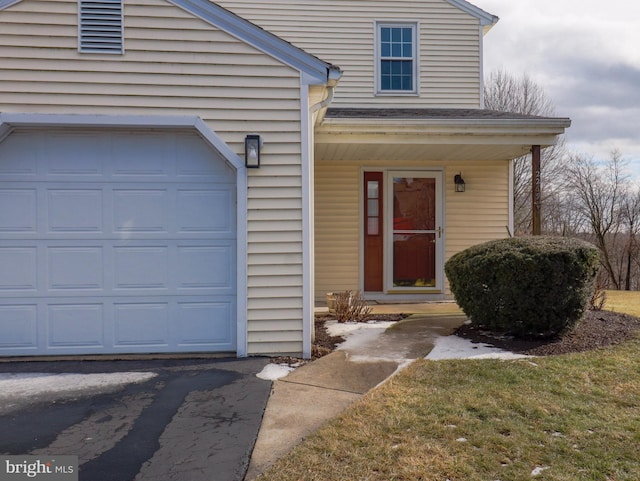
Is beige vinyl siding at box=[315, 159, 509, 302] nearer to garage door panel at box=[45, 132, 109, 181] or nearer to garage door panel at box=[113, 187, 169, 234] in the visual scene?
garage door panel at box=[113, 187, 169, 234]

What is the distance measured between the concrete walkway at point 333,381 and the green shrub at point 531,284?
0.74 meters

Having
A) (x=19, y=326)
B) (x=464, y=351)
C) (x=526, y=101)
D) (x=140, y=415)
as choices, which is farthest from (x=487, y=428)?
(x=526, y=101)

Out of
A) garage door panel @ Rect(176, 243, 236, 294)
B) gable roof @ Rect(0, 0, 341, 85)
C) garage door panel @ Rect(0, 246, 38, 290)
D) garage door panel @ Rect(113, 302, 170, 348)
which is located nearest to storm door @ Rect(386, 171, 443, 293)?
gable roof @ Rect(0, 0, 341, 85)

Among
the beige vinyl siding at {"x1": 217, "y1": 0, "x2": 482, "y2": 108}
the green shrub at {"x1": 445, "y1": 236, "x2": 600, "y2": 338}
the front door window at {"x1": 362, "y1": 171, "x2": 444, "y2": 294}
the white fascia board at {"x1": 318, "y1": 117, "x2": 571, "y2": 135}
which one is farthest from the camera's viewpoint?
the beige vinyl siding at {"x1": 217, "y1": 0, "x2": 482, "y2": 108}

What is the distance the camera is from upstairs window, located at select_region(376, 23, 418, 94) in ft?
30.1

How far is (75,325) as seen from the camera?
509 centimetres

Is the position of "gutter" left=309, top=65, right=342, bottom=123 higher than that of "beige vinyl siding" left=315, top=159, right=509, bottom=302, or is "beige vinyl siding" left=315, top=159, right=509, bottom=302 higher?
"gutter" left=309, top=65, right=342, bottom=123

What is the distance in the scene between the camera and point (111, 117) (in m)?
4.89

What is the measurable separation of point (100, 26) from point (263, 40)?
1615mm

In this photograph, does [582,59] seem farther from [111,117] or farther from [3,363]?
[3,363]

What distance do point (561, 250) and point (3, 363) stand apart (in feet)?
19.3

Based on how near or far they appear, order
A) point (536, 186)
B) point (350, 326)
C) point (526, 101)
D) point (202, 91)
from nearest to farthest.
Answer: point (202, 91) < point (350, 326) < point (536, 186) < point (526, 101)

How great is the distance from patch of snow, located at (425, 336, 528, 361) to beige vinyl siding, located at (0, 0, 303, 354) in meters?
1.45

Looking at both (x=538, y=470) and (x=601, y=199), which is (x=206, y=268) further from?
(x=601, y=199)
